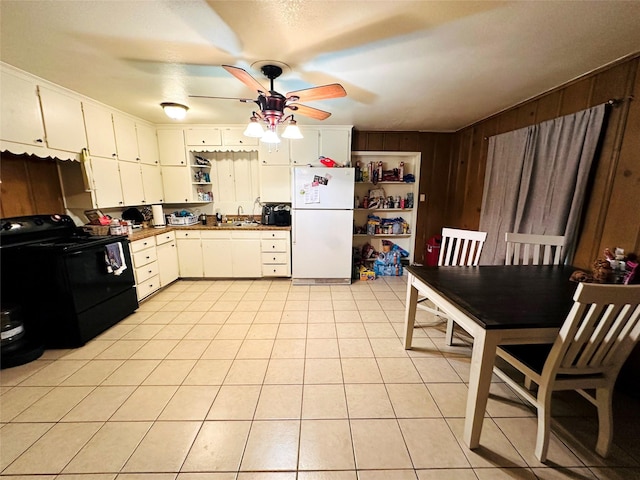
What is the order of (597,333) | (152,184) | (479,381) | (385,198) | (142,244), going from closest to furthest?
(597,333) → (479,381) → (142,244) → (152,184) → (385,198)

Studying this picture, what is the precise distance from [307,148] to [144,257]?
2.62m

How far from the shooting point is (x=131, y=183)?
3.28m

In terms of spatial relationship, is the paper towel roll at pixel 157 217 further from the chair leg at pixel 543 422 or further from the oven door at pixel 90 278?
the chair leg at pixel 543 422

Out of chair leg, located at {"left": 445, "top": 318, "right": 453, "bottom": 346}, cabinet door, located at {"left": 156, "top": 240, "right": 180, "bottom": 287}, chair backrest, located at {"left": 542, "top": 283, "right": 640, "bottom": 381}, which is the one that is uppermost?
chair backrest, located at {"left": 542, "top": 283, "right": 640, "bottom": 381}

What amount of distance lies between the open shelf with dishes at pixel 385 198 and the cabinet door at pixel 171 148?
2.62 meters

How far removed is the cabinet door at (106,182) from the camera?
2.79m

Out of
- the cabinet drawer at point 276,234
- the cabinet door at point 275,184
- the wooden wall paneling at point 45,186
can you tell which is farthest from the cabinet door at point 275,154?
the wooden wall paneling at point 45,186

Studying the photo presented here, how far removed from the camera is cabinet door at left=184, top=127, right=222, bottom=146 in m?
3.74

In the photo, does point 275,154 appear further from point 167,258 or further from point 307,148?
point 167,258

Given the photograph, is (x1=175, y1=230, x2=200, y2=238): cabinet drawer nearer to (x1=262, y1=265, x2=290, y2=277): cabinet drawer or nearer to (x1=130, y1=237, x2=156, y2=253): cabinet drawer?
(x1=130, y1=237, x2=156, y2=253): cabinet drawer

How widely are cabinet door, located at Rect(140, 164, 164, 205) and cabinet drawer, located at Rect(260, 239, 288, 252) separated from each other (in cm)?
167

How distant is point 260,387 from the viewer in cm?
178

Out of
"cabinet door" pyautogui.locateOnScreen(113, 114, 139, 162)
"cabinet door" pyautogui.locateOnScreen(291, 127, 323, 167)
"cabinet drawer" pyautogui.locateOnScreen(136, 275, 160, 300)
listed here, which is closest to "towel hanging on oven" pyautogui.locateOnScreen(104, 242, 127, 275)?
"cabinet drawer" pyautogui.locateOnScreen(136, 275, 160, 300)

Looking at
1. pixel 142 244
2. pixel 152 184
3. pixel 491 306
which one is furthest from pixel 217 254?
pixel 491 306
